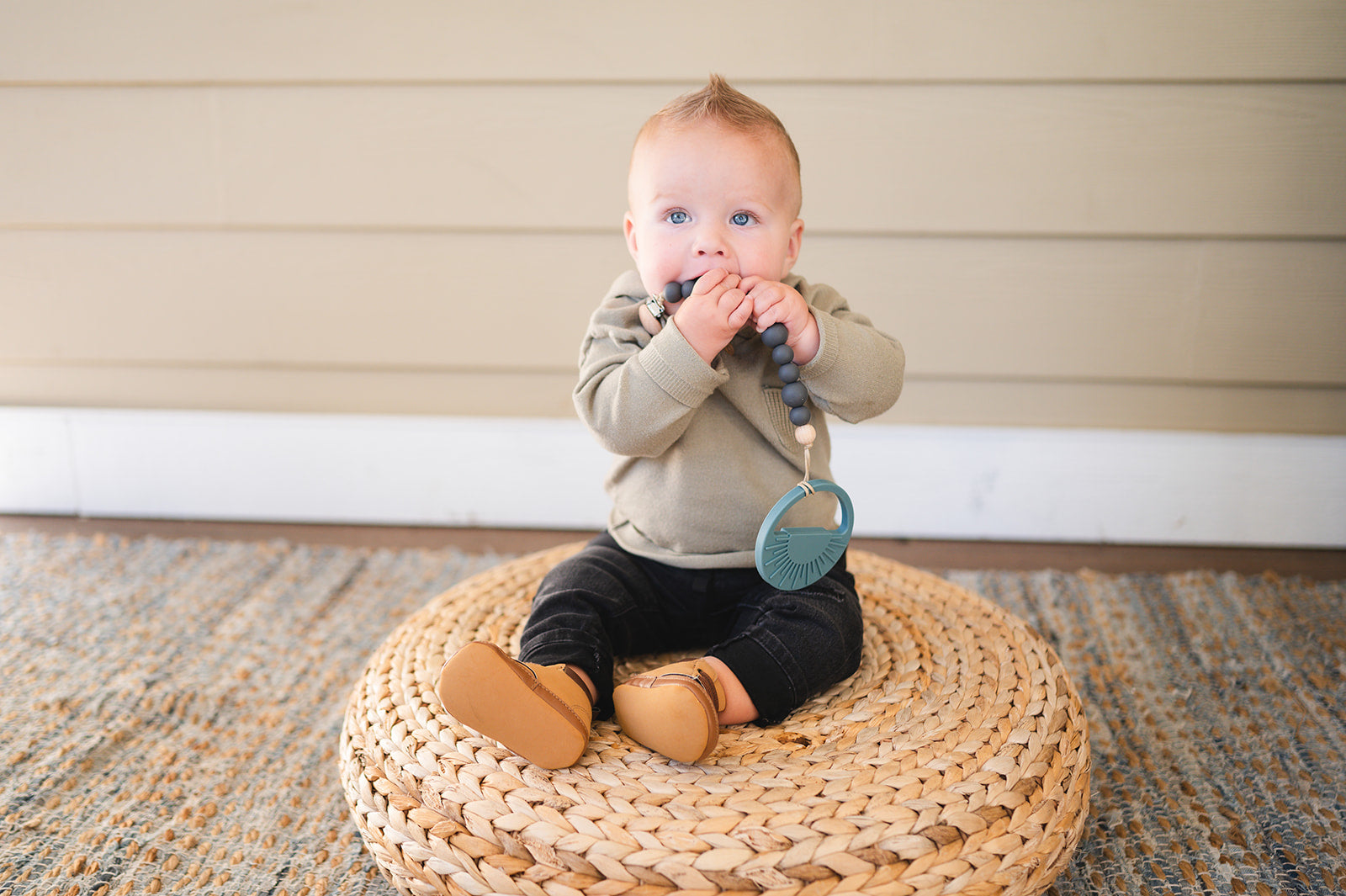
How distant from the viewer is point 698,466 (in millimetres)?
953

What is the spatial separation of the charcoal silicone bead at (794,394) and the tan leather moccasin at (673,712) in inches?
9.7

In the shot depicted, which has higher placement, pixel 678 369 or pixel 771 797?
pixel 678 369

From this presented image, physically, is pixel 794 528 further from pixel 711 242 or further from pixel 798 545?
pixel 711 242

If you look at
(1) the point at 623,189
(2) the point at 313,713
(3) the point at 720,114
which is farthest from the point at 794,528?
(1) the point at 623,189

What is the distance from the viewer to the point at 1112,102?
1406mm

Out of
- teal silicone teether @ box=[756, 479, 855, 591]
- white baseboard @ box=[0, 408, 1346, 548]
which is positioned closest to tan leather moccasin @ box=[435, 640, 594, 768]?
teal silicone teether @ box=[756, 479, 855, 591]

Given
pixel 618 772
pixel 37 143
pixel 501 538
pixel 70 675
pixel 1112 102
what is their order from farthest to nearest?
pixel 501 538 → pixel 37 143 → pixel 1112 102 → pixel 70 675 → pixel 618 772

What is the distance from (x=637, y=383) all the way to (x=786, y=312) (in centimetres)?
14

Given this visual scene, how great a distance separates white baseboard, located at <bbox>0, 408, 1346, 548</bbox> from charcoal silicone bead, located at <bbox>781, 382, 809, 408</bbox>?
2.37 ft

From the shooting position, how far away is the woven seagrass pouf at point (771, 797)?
0.69 metres

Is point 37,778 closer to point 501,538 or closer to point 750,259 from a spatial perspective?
point 501,538

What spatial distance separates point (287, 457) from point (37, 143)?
618mm

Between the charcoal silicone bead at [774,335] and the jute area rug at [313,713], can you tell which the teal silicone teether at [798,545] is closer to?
the charcoal silicone bead at [774,335]

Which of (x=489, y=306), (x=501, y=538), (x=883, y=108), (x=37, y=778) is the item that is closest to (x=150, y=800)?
(x=37, y=778)
